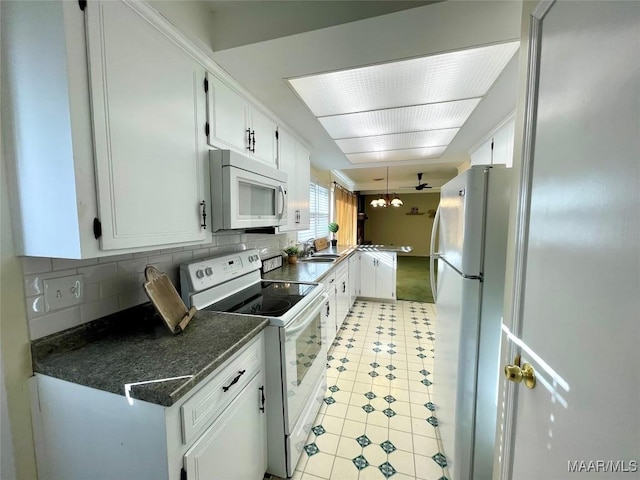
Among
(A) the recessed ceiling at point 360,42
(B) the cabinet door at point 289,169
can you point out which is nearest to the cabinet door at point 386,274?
(B) the cabinet door at point 289,169

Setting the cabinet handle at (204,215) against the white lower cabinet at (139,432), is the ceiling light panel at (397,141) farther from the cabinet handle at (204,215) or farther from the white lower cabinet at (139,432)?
the white lower cabinet at (139,432)

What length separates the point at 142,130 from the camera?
985 mm

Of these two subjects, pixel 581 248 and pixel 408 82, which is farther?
pixel 408 82

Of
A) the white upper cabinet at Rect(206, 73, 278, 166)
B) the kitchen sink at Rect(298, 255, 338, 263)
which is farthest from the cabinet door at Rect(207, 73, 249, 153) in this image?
the kitchen sink at Rect(298, 255, 338, 263)

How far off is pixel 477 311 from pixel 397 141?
220cm

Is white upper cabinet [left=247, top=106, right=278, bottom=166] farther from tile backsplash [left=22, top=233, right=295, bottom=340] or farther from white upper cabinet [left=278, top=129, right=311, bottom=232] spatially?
tile backsplash [left=22, top=233, right=295, bottom=340]

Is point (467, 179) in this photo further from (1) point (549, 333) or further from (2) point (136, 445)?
(2) point (136, 445)

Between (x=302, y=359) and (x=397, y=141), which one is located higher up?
(x=397, y=141)

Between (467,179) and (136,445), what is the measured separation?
5.19 feet

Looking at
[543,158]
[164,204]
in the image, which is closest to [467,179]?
[543,158]

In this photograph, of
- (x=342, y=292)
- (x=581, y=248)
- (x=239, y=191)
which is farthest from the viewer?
(x=342, y=292)

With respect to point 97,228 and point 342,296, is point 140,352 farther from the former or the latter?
point 342,296

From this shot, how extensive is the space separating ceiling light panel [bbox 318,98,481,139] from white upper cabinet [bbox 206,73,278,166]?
22.2 inches

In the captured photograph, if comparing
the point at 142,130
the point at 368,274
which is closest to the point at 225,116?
the point at 142,130
